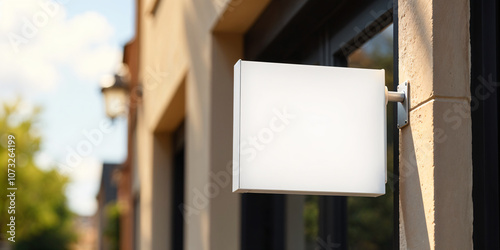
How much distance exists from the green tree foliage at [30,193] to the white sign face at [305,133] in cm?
2344

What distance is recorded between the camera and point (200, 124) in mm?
4480

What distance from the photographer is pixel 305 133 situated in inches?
72.9

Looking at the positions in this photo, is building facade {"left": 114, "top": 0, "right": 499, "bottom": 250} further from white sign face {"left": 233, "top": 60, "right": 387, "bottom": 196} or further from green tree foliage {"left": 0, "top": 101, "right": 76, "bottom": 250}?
green tree foliage {"left": 0, "top": 101, "right": 76, "bottom": 250}

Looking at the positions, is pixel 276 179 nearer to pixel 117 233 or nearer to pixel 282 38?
pixel 282 38

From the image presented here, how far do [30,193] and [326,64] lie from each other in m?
35.3

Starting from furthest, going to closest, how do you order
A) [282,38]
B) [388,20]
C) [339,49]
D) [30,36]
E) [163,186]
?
[163,186], [30,36], [282,38], [339,49], [388,20]

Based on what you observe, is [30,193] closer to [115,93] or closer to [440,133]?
[115,93]

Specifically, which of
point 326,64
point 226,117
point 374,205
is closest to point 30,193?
point 374,205

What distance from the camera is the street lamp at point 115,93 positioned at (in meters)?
9.27

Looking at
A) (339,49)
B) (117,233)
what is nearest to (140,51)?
(339,49)

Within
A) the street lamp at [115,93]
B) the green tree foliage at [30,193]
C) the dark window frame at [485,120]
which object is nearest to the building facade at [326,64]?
the dark window frame at [485,120]

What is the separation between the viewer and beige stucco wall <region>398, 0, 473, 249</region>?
5.75 ft

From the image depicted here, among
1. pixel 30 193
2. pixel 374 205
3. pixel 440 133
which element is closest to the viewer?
pixel 440 133

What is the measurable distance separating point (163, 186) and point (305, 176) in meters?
5.75
